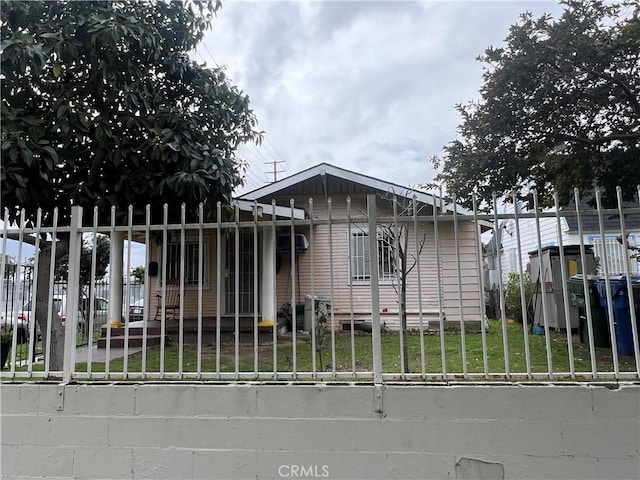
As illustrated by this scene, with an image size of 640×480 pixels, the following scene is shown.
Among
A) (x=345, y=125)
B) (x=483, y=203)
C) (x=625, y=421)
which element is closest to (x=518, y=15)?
(x=483, y=203)

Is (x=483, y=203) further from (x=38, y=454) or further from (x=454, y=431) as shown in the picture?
(x=38, y=454)

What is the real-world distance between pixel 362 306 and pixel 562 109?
213 inches

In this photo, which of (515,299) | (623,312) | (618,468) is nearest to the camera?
(618,468)

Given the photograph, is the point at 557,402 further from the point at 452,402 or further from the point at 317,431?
the point at 317,431

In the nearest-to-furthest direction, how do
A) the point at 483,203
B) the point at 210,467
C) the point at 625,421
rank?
1. the point at 625,421
2. the point at 210,467
3. the point at 483,203

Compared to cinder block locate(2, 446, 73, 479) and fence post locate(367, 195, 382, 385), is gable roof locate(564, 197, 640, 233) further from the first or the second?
cinder block locate(2, 446, 73, 479)

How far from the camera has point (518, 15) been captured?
7.05 metres

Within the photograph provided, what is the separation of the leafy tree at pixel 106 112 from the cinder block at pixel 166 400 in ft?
6.40

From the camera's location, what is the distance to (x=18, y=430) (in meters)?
3.12

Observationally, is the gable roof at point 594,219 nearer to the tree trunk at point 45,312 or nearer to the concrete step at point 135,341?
the tree trunk at point 45,312

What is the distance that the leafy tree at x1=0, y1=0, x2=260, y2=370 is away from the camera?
420 centimetres

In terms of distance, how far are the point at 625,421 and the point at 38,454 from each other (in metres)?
4.02

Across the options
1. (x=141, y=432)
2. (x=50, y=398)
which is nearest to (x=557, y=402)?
(x=141, y=432)

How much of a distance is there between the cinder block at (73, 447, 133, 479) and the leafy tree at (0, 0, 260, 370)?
5.60 feet
